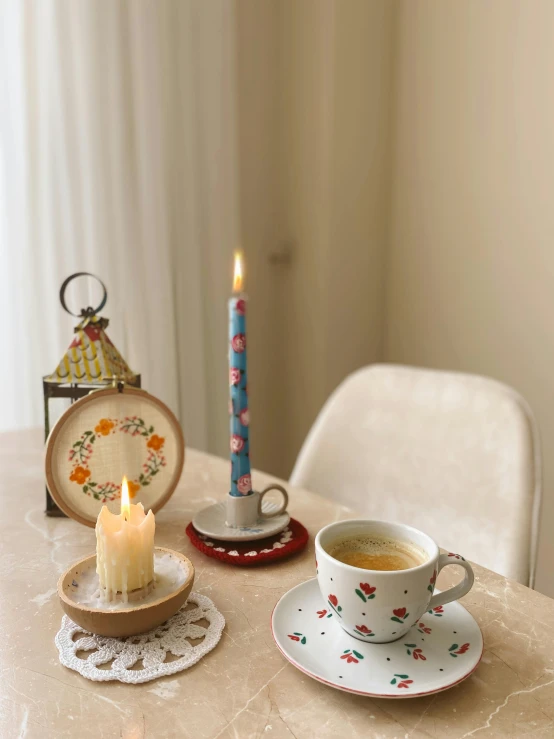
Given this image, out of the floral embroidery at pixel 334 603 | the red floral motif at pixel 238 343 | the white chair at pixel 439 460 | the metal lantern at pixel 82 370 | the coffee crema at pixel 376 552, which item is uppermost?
the red floral motif at pixel 238 343

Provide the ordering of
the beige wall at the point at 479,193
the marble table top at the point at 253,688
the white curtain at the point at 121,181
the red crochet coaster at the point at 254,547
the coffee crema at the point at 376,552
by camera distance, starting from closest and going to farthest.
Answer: the marble table top at the point at 253,688
the coffee crema at the point at 376,552
the red crochet coaster at the point at 254,547
the white curtain at the point at 121,181
the beige wall at the point at 479,193

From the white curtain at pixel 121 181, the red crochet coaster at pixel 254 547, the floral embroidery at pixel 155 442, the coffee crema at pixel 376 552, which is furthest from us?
the white curtain at pixel 121 181

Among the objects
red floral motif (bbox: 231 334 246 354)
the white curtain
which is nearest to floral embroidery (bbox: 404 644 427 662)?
red floral motif (bbox: 231 334 246 354)

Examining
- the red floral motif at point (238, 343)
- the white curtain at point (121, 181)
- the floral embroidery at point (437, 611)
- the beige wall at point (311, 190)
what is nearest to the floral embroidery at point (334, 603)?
the floral embroidery at point (437, 611)

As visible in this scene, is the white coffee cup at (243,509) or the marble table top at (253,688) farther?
the white coffee cup at (243,509)

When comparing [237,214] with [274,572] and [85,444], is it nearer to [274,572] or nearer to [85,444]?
[85,444]

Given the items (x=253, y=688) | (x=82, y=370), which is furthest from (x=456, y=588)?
(x=82, y=370)

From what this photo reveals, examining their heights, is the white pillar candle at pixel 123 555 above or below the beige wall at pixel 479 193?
below

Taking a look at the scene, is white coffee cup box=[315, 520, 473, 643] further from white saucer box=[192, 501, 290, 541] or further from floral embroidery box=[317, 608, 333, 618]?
white saucer box=[192, 501, 290, 541]

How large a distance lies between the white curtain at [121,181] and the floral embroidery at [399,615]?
1.30m

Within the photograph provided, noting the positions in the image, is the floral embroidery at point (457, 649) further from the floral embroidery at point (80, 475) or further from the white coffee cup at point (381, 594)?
the floral embroidery at point (80, 475)

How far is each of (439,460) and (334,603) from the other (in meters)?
0.54

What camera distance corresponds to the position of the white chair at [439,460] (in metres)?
0.96

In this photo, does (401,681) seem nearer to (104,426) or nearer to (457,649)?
(457,649)
